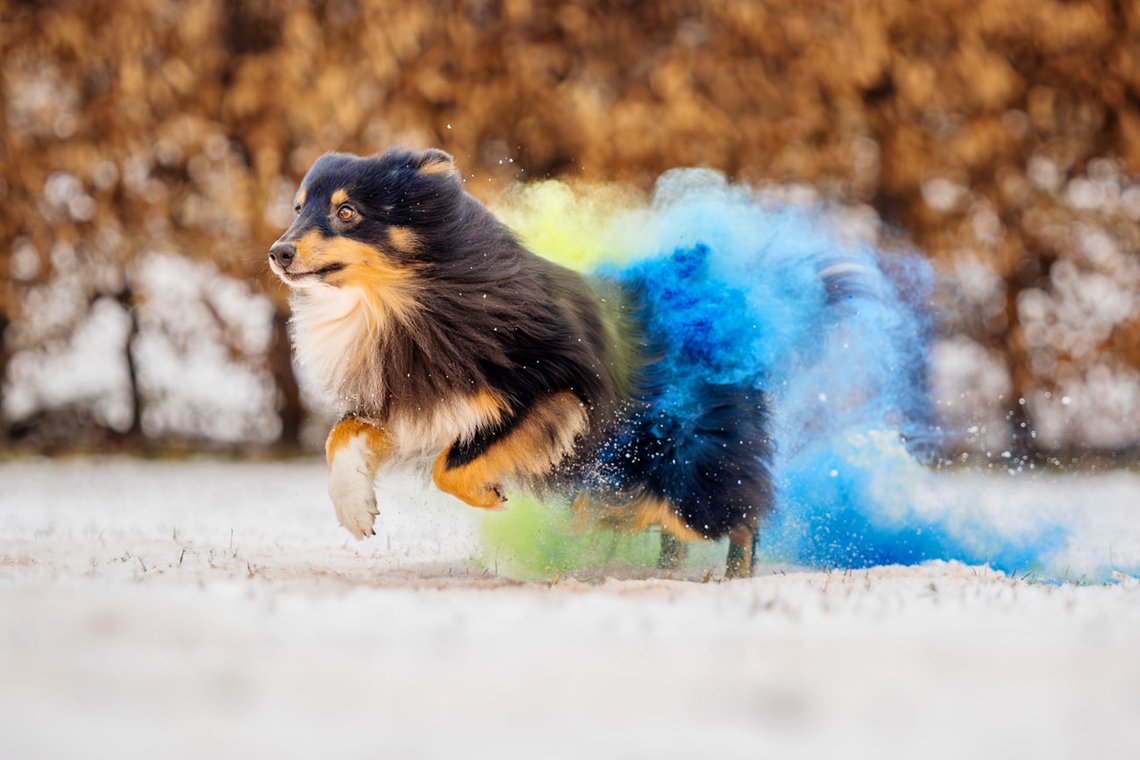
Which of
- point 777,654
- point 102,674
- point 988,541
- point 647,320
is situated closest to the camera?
point 102,674

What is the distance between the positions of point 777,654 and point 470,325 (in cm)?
161

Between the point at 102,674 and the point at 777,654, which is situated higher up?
the point at 777,654

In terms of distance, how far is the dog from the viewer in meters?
3.25

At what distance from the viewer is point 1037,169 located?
878 centimetres

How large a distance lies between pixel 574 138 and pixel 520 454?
19.0 feet

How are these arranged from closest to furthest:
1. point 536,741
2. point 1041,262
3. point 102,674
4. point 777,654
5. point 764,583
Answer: point 536,741 < point 102,674 < point 777,654 < point 764,583 < point 1041,262

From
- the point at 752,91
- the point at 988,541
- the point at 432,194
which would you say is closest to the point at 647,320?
the point at 432,194

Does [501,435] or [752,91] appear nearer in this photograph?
[501,435]

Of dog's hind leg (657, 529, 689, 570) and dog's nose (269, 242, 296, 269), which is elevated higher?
dog's nose (269, 242, 296, 269)

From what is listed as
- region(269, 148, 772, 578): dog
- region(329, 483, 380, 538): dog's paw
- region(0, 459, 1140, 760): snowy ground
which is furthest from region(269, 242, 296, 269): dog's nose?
region(0, 459, 1140, 760): snowy ground

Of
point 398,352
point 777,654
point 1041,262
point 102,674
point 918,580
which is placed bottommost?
point 102,674

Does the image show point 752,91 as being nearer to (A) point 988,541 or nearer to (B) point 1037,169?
(B) point 1037,169

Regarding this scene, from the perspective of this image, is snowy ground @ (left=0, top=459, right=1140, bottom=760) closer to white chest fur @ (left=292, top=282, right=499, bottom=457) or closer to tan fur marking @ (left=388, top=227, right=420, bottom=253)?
white chest fur @ (left=292, top=282, right=499, bottom=457)

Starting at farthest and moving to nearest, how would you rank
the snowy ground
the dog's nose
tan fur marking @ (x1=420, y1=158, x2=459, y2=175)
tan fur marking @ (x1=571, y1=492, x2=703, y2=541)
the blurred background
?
the blurred background → tan fur marking @ (x1=571, y1=492, x2=703, y2=541) → tan fur marking @ (x1=420, y1=158, x2=459, y2=175) → the dog's nose → the snowy ground
